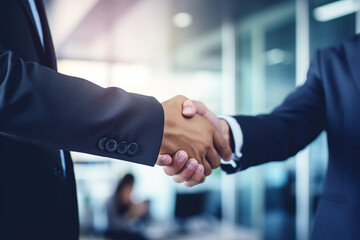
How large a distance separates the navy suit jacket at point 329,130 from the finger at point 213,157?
0.33 ft

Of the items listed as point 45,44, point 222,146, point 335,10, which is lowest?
point 222,146

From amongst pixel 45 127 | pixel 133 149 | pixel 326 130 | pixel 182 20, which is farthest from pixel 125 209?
pixel 182 20

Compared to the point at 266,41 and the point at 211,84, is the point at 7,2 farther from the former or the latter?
the point at 211,84

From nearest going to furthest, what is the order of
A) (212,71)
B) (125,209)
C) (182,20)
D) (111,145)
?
1. (111,145)
2. (125,209)
3. (182,20)
4. (212,71)

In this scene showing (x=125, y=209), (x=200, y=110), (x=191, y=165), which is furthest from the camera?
(x=125, y=209)

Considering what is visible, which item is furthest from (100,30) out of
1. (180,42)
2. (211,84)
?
(211,84)

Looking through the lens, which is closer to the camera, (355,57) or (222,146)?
(355,57)

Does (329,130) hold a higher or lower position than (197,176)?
higher

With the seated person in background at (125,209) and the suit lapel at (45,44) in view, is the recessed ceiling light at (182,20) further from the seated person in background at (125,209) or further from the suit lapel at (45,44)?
the suit lapel at (45,44)

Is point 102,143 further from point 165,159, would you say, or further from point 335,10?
point 335,10

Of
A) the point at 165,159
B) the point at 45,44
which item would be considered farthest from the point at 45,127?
the point at 165,159

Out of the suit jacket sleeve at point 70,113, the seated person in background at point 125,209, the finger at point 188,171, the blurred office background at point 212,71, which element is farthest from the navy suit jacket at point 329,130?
the seated person in background at point 125,209

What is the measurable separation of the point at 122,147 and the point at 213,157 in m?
0.52

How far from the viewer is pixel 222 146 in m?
1.35
